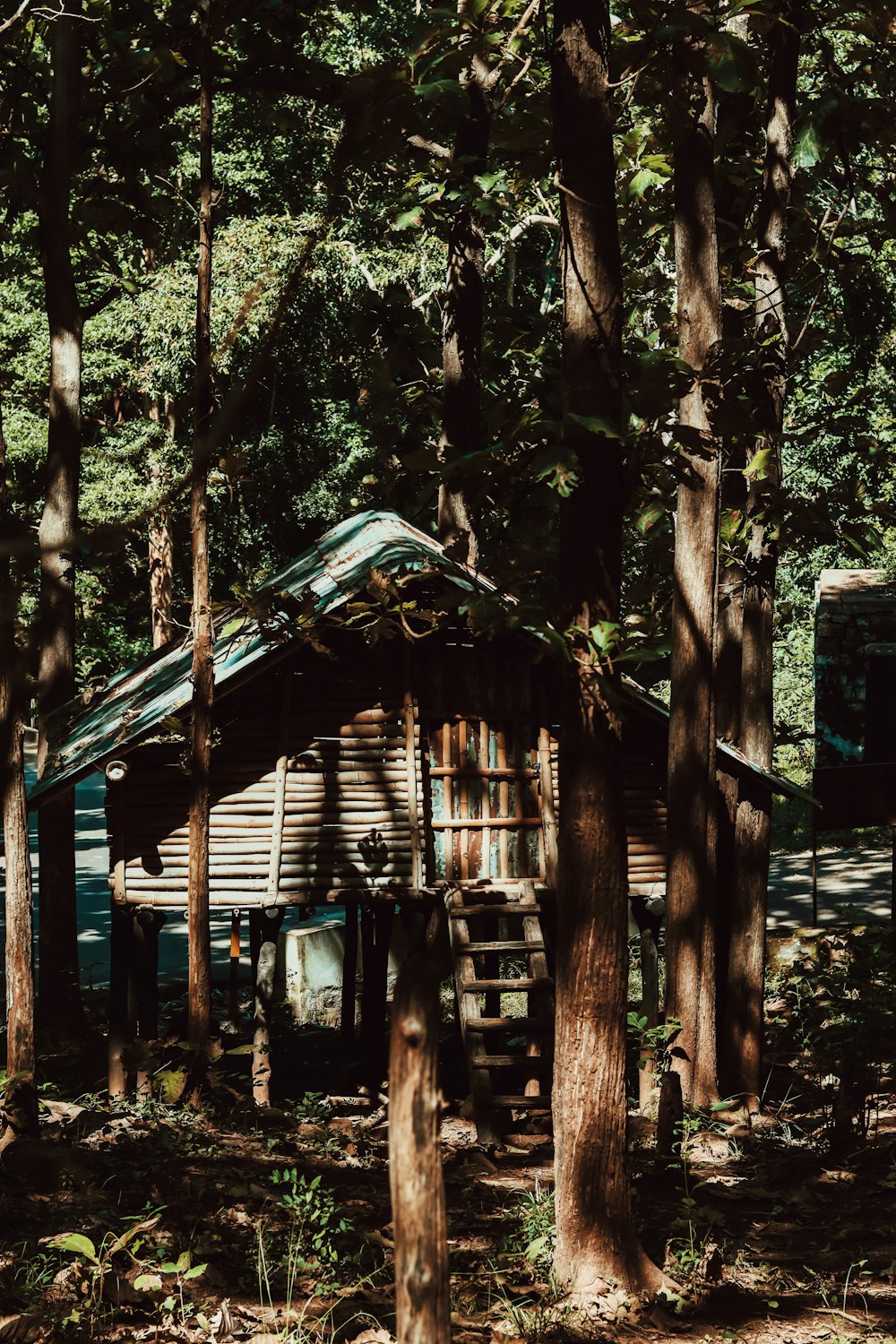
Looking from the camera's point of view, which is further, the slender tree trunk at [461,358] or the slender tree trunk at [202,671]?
the slender tree trunk at [461,358]

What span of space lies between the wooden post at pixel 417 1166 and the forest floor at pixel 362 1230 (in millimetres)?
2489

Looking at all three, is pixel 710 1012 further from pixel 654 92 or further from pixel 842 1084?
pixel 654 92

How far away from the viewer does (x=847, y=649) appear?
2498 centimetres

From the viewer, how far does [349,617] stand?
1166 cm

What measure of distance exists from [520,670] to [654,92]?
501cm

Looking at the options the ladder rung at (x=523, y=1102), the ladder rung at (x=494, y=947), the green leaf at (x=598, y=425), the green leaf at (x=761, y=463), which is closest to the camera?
the green leaf at (x=598, y=425)

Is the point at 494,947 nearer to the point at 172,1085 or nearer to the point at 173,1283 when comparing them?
the point at 172,1085

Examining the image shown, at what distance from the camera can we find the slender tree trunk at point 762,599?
1201cm

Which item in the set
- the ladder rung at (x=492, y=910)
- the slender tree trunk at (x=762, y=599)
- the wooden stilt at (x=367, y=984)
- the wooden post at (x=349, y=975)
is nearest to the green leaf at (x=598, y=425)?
the slender tree trunk at (x=762, y=599)

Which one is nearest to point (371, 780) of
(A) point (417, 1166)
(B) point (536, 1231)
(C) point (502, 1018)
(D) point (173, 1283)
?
(C) point (502, 1018)

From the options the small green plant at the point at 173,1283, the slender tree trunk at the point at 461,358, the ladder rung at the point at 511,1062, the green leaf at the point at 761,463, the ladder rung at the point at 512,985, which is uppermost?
the slender tree trunk at the point at 461,358

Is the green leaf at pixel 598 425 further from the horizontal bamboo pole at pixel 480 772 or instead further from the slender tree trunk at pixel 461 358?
the slender tree trunk at pixel 461 358

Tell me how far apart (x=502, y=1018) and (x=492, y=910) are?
940 mm

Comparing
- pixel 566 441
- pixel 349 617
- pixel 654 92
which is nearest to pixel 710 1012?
pixel 349 617
